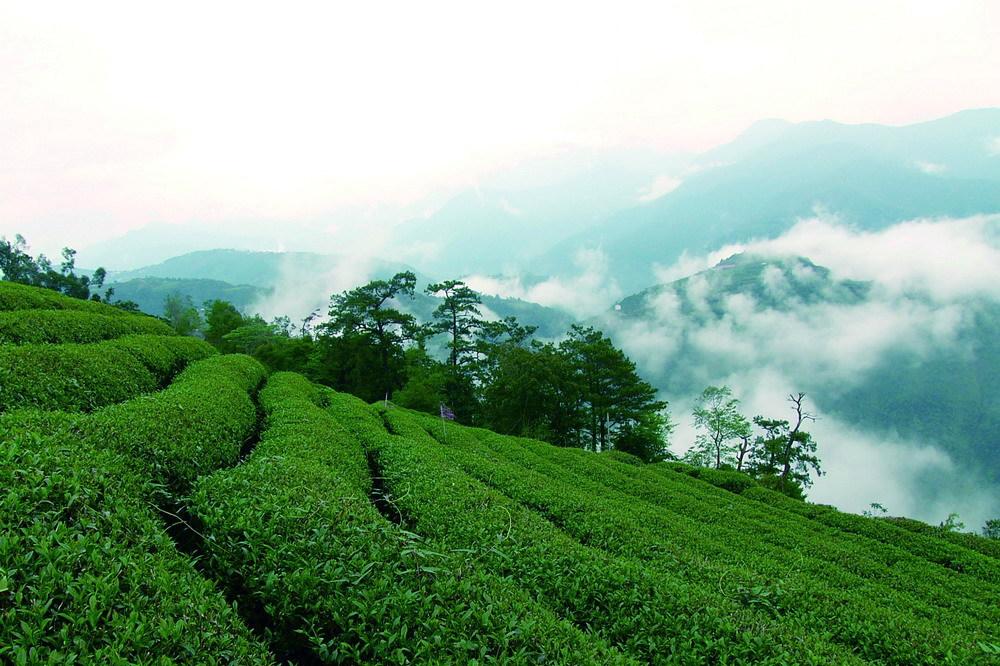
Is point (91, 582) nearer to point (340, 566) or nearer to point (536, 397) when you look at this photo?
point (340, 566)

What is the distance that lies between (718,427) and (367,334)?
125ft

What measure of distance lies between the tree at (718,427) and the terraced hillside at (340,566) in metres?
39.0

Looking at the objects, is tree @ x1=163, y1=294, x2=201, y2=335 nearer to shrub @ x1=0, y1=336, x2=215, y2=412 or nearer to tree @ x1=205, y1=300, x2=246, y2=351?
tree @ x1=205, y1=300, x2=246, y2=351

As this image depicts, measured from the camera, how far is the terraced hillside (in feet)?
12.6


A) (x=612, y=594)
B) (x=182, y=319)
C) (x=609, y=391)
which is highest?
(x=182, y=319)

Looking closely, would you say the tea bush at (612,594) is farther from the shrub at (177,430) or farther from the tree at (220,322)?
the tree at (220,322)

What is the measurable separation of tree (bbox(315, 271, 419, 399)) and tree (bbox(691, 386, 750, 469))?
108 ft

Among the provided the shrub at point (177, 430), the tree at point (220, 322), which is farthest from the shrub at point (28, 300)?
the tree at point (220, 322)

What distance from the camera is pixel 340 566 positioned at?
4938 millimetres

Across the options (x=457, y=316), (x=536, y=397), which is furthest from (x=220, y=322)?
(x=536, y=397)

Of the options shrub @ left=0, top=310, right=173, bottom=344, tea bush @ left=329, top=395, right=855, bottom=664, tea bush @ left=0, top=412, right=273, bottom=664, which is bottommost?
tea bush @ left=329, top=395, right=855, bottom=664

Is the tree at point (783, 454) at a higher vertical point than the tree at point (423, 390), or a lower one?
lower

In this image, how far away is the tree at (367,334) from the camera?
44.0 meters

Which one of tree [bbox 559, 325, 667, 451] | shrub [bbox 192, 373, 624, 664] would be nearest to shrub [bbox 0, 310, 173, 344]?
shrub [bbox 192, 373, 624, 664]
